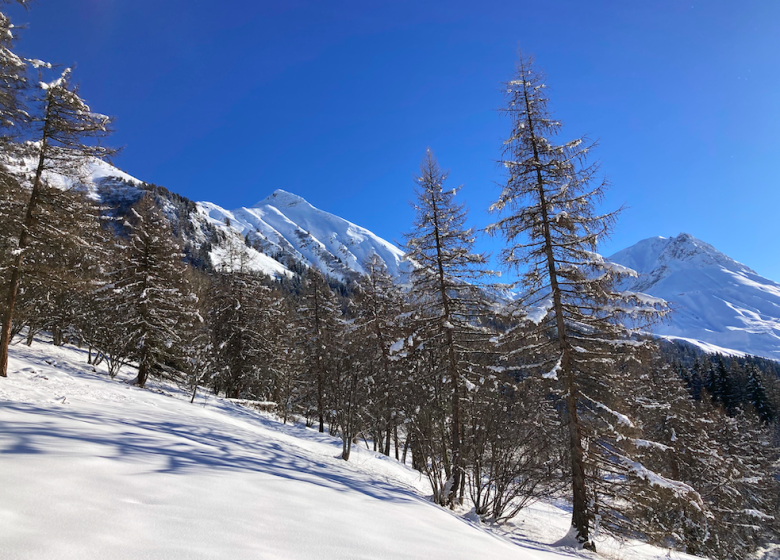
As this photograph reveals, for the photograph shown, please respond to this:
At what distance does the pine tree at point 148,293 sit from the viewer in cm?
1761

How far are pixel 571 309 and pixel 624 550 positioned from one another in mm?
7178

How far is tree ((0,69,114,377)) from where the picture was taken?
11117mm

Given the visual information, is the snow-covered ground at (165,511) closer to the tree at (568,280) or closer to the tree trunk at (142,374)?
the tree at (568,280)

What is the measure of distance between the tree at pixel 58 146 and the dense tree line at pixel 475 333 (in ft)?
0.15

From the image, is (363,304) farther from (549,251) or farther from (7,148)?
(7,148)

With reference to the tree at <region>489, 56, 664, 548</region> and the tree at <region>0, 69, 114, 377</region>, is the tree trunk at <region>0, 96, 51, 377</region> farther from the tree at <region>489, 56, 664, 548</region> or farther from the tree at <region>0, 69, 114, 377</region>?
the tree at <region>489, 56, 664, 548</region>

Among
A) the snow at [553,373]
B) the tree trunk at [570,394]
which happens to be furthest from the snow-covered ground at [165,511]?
the tree trunk at [570,394]

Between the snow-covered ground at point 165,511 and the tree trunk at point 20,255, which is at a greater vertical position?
the tree trunk at point 20,255

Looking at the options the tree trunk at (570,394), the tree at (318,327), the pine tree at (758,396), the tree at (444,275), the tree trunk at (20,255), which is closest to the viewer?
the tree trunk at (570,394)

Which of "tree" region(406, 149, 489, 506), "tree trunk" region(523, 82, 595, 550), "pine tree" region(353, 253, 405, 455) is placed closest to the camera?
"tree trunk" region(523, 82, 595, 550)

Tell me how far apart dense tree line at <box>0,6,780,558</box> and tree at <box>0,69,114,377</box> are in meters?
0.04

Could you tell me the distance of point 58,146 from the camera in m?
11.5

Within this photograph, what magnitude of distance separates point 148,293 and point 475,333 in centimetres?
1561

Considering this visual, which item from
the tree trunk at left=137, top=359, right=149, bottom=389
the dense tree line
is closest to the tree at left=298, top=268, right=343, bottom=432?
the dense tree line
